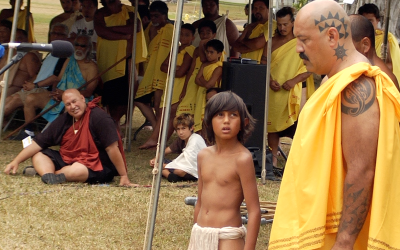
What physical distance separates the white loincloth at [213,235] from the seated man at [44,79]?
5446mm

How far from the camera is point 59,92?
7.77m

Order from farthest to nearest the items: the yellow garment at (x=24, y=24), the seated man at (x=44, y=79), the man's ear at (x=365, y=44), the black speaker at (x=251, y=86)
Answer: the yellow garment at (x=24, y=24) → the seated man at (x=44, y=79) → the black speaker at (x=251, y=86) → the man's ear at (x=365, y=44)

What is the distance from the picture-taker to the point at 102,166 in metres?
5.89

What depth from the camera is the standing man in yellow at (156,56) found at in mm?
8023

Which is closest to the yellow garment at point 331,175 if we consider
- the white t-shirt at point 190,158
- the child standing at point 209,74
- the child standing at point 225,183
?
the child standing at point 225,183

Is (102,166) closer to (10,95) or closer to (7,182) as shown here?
(7,182)

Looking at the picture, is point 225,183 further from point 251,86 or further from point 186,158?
point 251,86

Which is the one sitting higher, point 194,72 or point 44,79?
point 194,72

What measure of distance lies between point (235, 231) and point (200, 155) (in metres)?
0.44

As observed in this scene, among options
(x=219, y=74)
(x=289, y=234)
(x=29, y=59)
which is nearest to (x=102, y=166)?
(x=219, y=74)

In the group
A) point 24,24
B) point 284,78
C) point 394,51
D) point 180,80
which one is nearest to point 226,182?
point 394,51

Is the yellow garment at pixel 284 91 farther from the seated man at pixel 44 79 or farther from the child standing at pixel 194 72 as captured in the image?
the seated man at pixel 44 79

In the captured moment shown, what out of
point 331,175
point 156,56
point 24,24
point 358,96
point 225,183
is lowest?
point 225,183

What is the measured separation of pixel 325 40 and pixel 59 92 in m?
6.04
